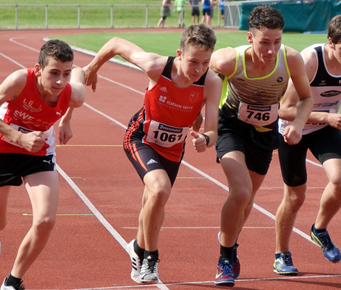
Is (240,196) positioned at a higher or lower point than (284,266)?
higher

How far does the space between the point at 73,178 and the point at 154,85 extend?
3.74 m

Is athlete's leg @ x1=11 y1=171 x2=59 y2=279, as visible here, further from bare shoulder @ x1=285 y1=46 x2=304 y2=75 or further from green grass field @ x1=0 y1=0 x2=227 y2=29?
green grass field @ x1=0 y1=0 x2=227 y2=29

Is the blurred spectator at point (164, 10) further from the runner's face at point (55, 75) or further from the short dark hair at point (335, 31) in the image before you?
the runner's face at point (55, 75)

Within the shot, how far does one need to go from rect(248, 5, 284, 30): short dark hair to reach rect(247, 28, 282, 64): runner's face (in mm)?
31

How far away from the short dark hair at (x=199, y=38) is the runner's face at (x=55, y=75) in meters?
0.84

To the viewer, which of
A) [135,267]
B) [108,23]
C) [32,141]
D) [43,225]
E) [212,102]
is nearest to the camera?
[32,141]

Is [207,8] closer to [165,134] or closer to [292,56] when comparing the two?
[292,56]

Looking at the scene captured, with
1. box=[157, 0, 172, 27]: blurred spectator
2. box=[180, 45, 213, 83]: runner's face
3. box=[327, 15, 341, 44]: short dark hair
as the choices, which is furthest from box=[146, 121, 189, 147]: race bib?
box=[157, 0, 172, 27]: blurred spectator

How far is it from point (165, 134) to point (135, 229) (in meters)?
1.72

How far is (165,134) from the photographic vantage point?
489 centimetres

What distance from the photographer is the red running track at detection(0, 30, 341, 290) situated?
16.6 feet

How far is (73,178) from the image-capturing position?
8352 millimetres

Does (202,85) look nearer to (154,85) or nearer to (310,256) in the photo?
(154,85)

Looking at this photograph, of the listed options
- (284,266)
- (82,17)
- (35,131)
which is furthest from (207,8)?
(35,131)
